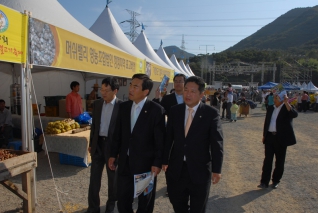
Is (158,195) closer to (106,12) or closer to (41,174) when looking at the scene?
(41,174)

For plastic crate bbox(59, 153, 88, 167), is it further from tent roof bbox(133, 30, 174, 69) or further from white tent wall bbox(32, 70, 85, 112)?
tent roof bbox(133, 30, 174, 69)

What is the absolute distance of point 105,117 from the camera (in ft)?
10.5

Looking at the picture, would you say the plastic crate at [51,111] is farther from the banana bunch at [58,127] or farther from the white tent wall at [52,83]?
the banana bunch at [58,127]

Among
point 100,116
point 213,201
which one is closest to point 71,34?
→ point 100,116

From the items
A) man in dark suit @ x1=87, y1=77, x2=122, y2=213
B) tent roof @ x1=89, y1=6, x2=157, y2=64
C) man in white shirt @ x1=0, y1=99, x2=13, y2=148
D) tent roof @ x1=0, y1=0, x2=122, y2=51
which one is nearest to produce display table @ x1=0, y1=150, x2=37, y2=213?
man in dark suit @ x1=87, y1=77, x2=122, y2=213

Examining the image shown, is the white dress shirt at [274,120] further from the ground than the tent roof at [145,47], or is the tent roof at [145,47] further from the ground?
the tent roof at [145,47]

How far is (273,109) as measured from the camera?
4.31 m

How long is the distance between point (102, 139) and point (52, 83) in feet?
24.3

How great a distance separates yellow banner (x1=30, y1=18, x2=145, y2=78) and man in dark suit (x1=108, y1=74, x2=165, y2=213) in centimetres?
158

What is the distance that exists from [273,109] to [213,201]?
1865mm

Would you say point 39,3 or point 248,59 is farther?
point 248,59

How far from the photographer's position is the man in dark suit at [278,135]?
407cm

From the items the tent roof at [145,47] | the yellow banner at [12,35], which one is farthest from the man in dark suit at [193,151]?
the tent roof at [145,47]

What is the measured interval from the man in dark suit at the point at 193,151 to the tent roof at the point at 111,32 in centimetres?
630
